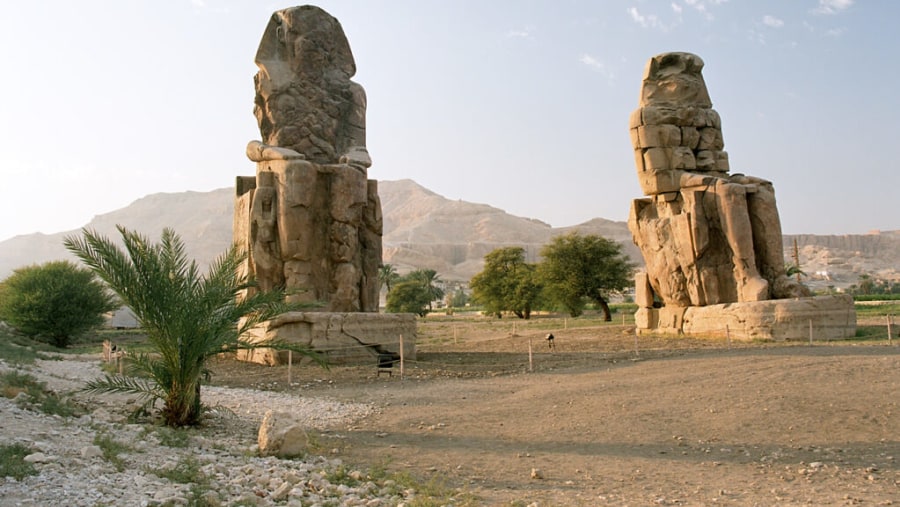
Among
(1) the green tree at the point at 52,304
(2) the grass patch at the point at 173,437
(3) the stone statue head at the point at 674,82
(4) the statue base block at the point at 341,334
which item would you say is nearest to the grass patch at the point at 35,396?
(2) the grass patch at the point at 173,437

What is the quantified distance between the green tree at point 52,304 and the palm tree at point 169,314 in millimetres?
15162

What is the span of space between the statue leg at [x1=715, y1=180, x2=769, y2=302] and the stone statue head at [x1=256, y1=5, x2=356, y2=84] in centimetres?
778

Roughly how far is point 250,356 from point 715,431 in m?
7.92

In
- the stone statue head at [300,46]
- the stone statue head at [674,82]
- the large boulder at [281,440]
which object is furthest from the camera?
the stone statue head at [674,82]

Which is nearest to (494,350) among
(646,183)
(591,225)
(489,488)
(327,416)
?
(646,183)

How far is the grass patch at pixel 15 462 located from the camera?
148 inches

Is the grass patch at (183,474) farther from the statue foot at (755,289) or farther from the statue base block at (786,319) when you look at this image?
the statue foot at (755,289)

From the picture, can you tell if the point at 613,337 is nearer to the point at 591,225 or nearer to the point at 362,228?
the point at 362,228

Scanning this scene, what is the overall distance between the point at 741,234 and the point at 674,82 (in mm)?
3894

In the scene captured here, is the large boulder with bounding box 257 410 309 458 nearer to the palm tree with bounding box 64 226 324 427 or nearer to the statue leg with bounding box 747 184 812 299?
the palm tree with bounding box 64 226 324 427

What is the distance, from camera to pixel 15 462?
3.93 meters

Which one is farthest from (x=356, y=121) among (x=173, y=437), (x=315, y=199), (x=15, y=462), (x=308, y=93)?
(x=15, y=462)

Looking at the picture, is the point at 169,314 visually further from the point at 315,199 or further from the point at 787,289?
the point at 787,289

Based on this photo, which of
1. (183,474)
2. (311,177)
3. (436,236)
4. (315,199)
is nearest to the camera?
(183,474)
